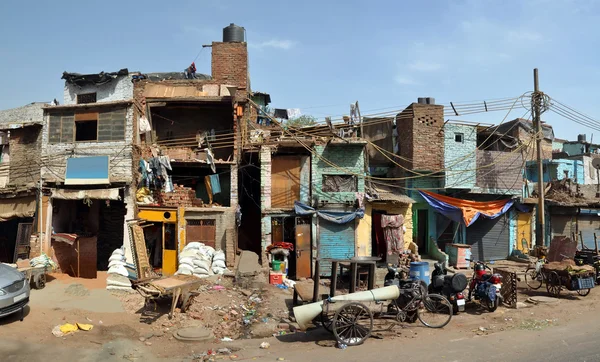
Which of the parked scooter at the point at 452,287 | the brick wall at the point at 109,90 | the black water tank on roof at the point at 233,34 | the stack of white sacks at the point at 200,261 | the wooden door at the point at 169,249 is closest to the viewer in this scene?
the parked scooter at the point at 452,287

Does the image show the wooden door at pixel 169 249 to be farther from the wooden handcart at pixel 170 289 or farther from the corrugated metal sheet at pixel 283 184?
the wooden handcart at pixel 170 289

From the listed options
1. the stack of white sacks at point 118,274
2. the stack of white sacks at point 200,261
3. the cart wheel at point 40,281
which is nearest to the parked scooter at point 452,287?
the stack of white sacks at point 200,261

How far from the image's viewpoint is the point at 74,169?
1686cm

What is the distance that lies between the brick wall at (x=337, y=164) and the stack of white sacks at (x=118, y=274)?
833cm

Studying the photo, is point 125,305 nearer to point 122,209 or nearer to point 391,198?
point 122,209

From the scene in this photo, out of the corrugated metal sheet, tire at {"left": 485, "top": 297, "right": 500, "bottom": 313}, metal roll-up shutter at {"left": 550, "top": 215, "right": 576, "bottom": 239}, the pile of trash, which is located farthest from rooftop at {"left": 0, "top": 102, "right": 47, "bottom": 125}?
metal roll-up shutter at {"left": 550, "top": 215, "right": 576, "bottom": 239}

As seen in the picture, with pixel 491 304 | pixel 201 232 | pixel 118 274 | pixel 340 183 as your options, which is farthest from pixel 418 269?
pixel 118 274

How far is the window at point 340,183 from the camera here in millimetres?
18172

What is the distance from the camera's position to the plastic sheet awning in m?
19.4

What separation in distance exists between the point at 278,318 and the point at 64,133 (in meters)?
12.8

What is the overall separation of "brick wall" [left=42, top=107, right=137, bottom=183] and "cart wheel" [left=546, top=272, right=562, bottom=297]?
1652 cm

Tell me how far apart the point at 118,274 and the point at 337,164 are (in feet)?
33.2

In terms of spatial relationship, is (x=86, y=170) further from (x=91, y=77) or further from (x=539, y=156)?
(x=539, y=156)

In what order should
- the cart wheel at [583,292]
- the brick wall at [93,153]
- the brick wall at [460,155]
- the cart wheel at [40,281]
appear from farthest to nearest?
the brick wall at [460,155], the brick wall at [93,153], the cart wheel at [583,292], the cart wheel at [40,281]
